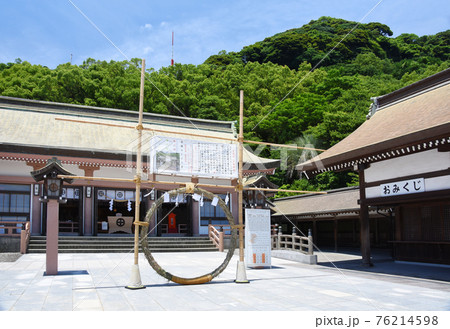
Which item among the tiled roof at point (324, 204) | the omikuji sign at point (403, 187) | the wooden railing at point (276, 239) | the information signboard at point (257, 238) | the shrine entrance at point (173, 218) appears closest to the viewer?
the omikuji sign at point (403, 187)

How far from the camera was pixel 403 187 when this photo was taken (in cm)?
1118

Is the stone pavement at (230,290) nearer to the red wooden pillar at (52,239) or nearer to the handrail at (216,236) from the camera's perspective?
the red wooden pillar at (52,239)

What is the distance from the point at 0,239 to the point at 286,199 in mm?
18287

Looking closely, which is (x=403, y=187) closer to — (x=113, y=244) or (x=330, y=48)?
(x=113, y=244)

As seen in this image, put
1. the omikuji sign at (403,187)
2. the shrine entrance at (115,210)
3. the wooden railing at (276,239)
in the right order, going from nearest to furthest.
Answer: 1. the omikuji sign at (403,187)
2. the wooden railing at (276,239)
3. the shrine entrance at (115,210)

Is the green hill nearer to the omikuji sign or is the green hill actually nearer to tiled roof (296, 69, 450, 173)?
tiled roof (296, 69, 450, 173)

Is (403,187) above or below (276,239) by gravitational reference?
above

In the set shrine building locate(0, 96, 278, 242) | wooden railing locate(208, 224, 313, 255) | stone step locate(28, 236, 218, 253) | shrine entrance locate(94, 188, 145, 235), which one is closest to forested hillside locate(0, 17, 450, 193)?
shrine building locate(0, 96, 278, 242)

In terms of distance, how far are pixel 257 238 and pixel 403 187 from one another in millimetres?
4473

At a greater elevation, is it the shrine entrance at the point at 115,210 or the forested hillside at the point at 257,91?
the forested hillside at the point at 257,91

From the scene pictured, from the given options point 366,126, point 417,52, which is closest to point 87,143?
point 366,126

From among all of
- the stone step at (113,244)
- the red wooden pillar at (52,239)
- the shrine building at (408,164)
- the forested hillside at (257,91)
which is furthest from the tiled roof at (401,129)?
the forested hillside at (257,91)

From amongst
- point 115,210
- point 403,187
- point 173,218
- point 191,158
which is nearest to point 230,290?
point 191,158

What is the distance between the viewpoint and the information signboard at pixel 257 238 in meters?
11.3
